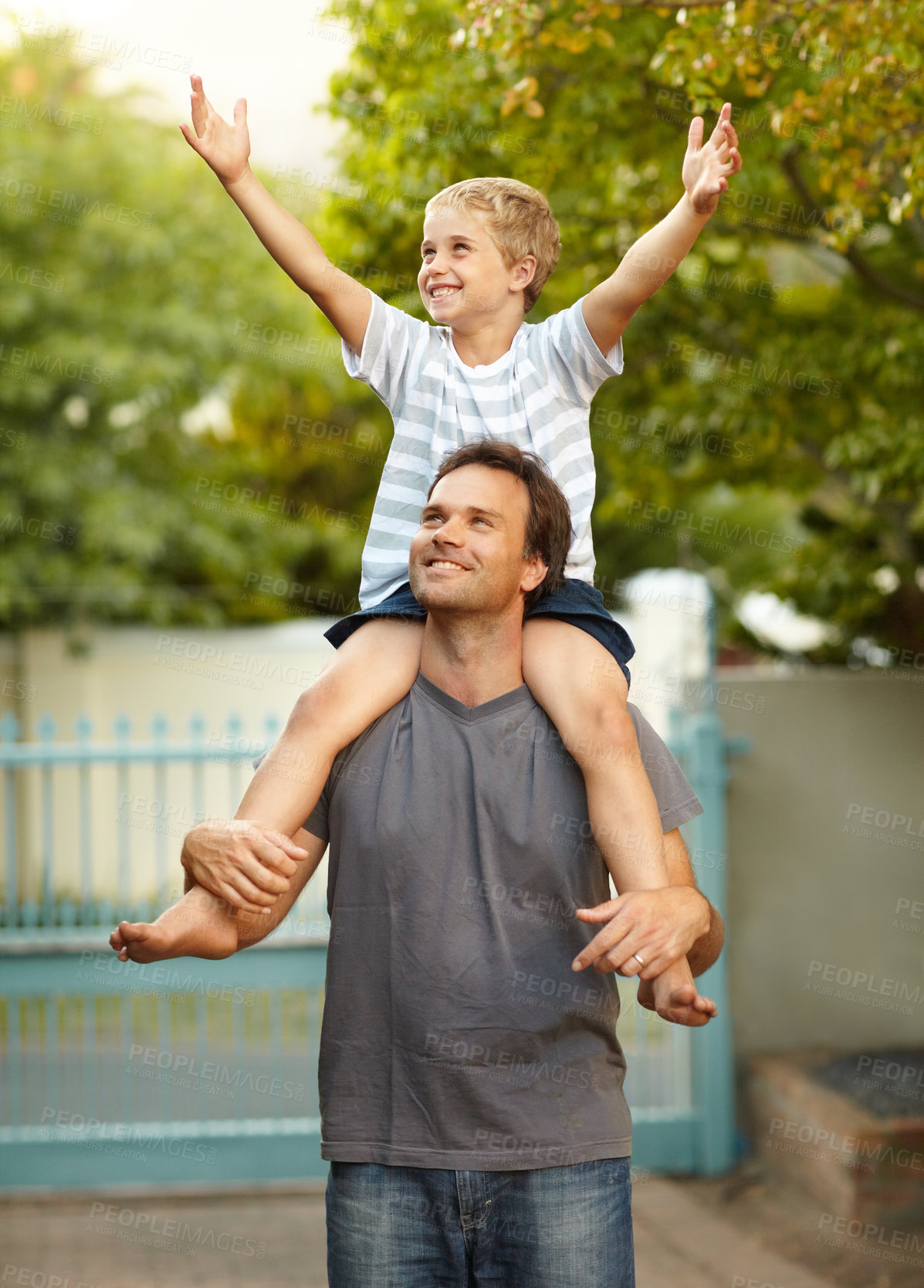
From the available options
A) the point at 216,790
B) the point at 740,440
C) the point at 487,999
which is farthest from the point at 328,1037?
the point at 216,790

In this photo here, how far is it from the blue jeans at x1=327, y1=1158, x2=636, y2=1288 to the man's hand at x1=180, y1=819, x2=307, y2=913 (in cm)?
51

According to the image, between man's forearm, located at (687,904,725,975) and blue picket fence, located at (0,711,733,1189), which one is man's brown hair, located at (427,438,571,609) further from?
blue picket fence, located at (0,711,733,1189)

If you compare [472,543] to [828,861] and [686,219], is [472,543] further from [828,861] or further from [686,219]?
[828,861]

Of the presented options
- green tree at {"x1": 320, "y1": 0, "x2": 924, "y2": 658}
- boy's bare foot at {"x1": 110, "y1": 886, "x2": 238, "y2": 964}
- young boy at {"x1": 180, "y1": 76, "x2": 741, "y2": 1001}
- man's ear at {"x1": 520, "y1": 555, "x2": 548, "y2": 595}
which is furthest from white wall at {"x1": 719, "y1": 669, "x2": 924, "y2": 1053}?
boy's bare foot at {"x1": 110, "y1": 886, "x2": 238, "y2": 964}

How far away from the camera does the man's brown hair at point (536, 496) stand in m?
2.39

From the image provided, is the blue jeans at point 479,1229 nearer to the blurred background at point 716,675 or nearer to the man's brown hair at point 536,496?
the man's brown hair at point 536,496

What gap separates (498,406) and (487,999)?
1089 mm

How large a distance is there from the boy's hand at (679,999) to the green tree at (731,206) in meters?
2.45

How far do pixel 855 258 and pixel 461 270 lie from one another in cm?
364

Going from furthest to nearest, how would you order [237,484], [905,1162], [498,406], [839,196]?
[237,484], [905,1162], [839,196], [498,406]

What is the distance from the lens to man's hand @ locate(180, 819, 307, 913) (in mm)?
2111

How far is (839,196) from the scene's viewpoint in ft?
13.9

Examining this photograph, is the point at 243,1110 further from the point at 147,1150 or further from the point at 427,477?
the point at 427,477

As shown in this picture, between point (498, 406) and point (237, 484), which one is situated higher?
point (237, 484)
